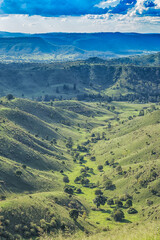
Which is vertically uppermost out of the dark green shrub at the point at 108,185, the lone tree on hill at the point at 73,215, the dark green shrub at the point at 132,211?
the lone tree on hill at the point at 73,215

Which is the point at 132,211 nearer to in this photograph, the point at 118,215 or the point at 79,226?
the point at 118,215

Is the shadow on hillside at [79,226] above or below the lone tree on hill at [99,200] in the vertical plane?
above

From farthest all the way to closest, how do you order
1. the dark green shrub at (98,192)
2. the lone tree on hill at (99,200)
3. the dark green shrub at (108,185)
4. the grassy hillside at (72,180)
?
1. the dark green shrub at (108,185)
2. the dark green shrub at (98,192)
3. the lone tree on hill at (99,200)
4. the grassy hillside at (72,180)

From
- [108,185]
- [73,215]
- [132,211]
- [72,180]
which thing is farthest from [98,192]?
[73,215]

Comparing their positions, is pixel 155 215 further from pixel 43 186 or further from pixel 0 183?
pixel 0 183

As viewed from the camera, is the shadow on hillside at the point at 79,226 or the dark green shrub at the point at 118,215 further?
the dark green shrub at the point at 118,215

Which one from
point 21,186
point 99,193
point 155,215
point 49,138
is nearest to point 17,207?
point 21,186

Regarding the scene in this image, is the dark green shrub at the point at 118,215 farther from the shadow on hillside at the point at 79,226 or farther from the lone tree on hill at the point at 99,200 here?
the shadow on hillside at the point at 79,226

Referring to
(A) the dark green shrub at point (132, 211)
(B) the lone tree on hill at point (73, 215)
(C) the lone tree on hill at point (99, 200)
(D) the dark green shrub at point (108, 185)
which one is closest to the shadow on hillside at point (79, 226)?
(B) the lone tree on hill at point (73, 215)

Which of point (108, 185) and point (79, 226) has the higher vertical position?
point (79, 226)

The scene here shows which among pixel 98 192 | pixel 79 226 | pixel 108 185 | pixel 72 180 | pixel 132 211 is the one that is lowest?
pixel 132 211

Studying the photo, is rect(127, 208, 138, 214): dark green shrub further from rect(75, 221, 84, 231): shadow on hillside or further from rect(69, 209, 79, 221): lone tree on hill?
rect(69, 209, 79, 221): lone tree on hill
